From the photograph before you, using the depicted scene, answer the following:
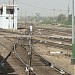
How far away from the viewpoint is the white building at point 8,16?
83.6 m

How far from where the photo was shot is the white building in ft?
274

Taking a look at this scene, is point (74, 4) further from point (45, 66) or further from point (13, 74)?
point (13, 74)

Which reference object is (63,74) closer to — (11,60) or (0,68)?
(0,68)

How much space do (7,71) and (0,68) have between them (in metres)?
1.36

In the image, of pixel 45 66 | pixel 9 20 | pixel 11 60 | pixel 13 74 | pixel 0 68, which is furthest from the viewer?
pixel 9 20

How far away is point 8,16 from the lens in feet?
276

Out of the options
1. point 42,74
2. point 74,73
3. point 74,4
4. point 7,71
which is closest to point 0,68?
point 7,71

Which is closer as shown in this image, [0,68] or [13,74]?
[13,74]

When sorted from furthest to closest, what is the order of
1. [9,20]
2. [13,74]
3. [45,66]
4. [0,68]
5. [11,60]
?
1. [9,20]
2. [11,60]
3. [45,66]
4. [0,68]
5. [13,74]

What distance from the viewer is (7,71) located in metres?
17.5

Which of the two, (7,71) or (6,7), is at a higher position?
(6,7)

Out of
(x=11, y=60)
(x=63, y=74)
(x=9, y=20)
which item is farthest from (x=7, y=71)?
(x=9, y=20)

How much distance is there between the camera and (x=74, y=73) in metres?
17.5

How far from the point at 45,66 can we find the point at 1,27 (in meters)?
69.5
